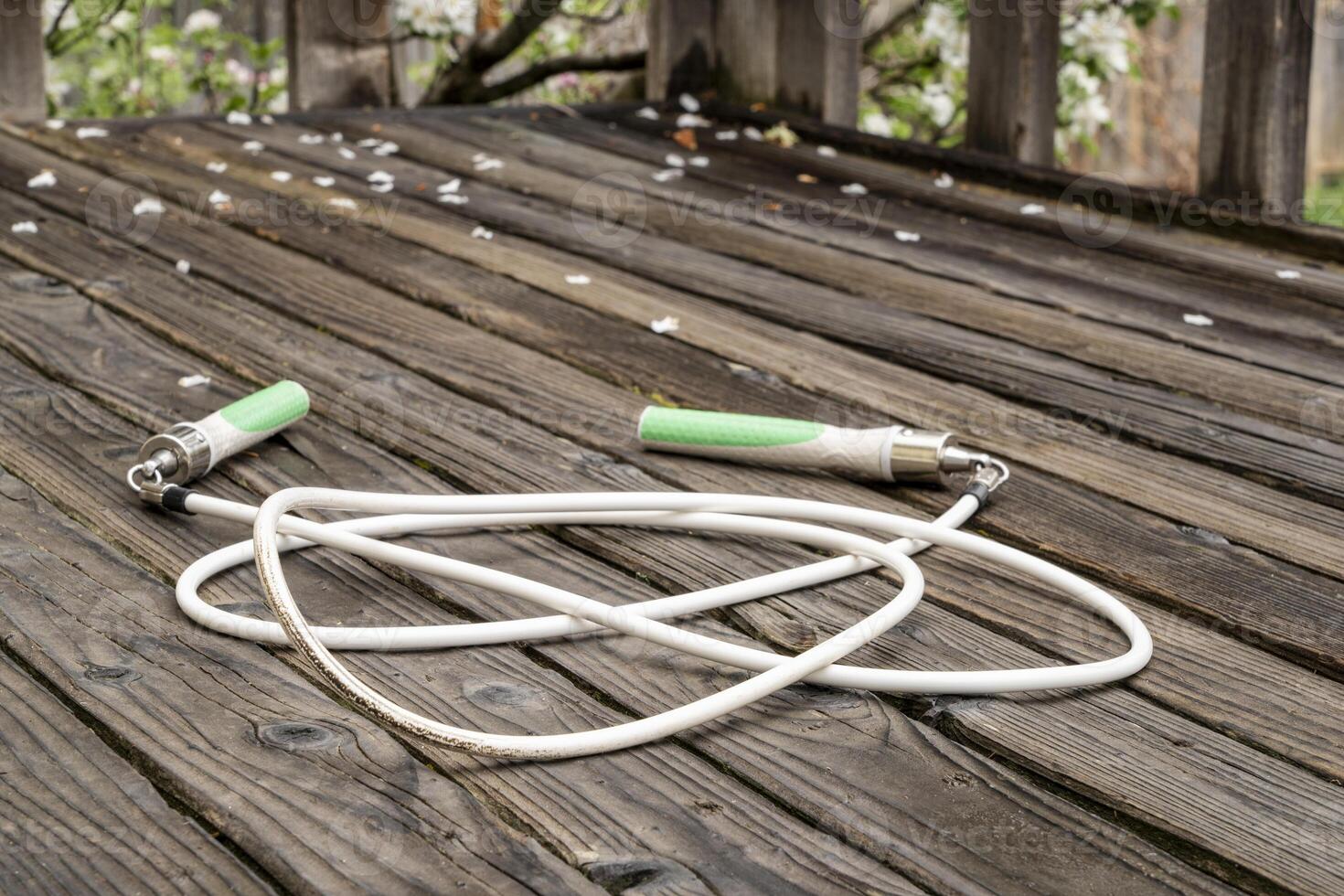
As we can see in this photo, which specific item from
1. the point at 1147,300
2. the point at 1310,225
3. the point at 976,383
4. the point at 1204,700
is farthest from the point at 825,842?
the point at 1310,225

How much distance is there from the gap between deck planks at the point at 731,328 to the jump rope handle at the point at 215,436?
52 cm

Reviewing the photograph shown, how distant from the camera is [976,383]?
1458mm

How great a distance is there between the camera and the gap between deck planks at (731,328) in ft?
3.14

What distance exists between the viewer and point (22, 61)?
2414 millimetres

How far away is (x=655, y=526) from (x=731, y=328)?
57cm

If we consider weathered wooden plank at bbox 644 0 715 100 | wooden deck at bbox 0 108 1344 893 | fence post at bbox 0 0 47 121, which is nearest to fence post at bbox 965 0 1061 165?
wooden deck at bbox 0 108 1344 893

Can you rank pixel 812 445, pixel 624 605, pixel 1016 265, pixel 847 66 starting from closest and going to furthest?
pixel 624 605 < pixel 812 445 < pixel 1016 265 < pixel 847 66

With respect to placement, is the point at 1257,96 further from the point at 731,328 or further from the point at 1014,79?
the point at 731,328

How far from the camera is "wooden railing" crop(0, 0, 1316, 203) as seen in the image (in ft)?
6.56

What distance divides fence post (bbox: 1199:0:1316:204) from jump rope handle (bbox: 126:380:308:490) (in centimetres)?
146

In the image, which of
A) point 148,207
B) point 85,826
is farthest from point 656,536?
point 148,207

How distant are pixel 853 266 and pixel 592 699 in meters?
1.15

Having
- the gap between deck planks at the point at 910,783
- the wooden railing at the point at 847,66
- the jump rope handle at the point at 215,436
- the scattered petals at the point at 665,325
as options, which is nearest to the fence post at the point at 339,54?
the wooden railing at the point at 847,66

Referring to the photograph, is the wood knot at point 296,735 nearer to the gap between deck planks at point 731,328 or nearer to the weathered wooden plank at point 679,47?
the gap between deck planks at point 731,328
